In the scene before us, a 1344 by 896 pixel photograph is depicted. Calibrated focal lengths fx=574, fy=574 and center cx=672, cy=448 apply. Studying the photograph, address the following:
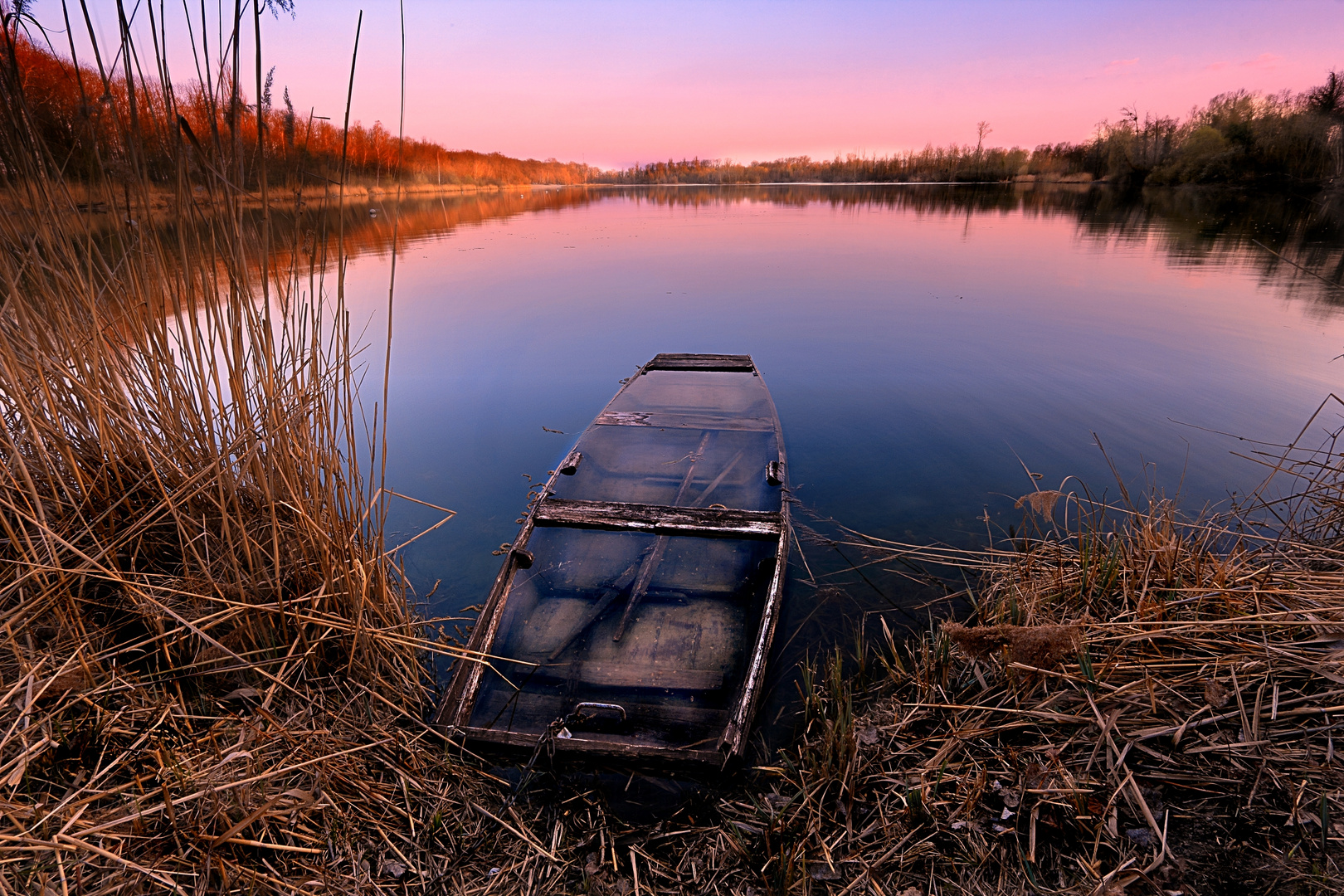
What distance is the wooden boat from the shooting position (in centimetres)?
321

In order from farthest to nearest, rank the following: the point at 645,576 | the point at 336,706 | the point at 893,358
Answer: the point at 893,358 → the point at 645,576 → the point at 336,706

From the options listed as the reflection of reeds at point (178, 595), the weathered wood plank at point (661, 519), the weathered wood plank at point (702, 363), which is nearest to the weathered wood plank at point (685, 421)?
the weathered wood plank at point (702, 363)

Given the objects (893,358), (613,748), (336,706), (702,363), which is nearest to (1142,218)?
(893,358)

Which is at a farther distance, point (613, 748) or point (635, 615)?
point (635, 615)

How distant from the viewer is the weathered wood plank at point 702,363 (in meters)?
9.58

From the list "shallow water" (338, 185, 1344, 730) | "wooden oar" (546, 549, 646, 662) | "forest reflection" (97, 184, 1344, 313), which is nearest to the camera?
"wooden oar" (546, 549, 646, 662)

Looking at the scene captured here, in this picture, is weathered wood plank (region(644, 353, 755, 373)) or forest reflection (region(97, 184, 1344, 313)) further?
forest reflection (region(97, 184, 1344, 313))

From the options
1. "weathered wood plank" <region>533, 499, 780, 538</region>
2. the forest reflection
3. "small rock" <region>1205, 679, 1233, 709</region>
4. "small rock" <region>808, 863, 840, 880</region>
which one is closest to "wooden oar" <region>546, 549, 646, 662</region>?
"weathered wood plank" <region>533, 499, 780, 538</region>

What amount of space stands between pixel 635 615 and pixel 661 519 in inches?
31.0

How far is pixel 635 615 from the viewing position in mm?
4066

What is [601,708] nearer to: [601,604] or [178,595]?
[601,604]

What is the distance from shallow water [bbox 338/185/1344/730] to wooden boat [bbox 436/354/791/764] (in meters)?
0.72

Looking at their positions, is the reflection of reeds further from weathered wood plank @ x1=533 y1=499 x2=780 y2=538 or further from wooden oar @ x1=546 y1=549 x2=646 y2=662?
weathered wood plank @ x1=533 y1=499 x2=780 y2=538

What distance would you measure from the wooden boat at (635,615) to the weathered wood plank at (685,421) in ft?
2.57
